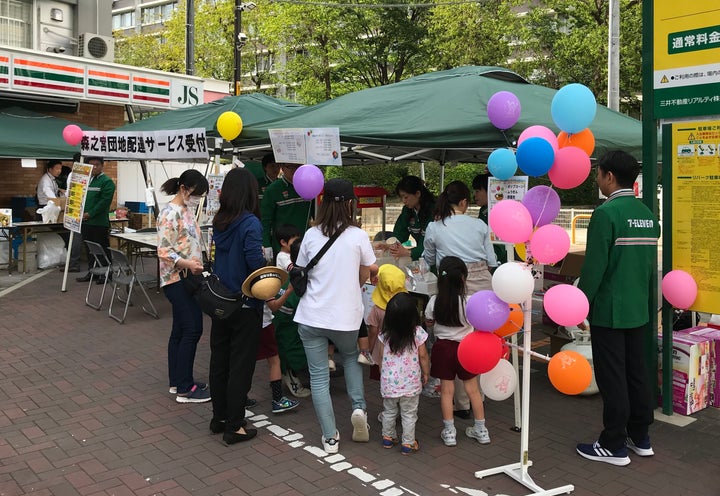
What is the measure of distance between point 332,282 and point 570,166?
1629 millimetres

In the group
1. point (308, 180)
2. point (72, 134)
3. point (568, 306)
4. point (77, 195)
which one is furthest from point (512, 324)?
point (72, 134)

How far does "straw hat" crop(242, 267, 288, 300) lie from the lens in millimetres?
4102

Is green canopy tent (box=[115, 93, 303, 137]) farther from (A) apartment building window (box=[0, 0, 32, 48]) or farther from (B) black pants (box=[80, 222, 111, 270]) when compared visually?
(A) apartment building window (box=[0, 0, 32, 48])

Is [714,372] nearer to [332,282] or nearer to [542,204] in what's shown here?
[542,204]

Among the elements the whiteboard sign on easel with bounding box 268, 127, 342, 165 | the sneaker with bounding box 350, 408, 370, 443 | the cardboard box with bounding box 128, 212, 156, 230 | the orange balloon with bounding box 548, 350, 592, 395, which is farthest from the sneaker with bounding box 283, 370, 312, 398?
the cardboard box with bounding box 128, 212, 156, 230

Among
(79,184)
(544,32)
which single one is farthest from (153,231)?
(544,32)

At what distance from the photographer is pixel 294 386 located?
5391 millimetres

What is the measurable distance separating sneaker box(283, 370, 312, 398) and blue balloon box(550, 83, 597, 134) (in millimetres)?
2953

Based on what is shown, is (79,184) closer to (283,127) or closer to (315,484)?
(283,127)

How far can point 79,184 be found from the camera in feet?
31.6

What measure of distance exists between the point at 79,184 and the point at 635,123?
7678 mm

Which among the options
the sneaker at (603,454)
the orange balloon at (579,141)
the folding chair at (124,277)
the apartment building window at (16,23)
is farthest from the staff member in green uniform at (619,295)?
the apartment building window at (16,23)

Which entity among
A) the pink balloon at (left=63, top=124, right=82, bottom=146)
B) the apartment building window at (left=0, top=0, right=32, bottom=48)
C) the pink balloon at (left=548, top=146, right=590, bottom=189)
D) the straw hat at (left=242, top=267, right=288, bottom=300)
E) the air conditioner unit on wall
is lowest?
the straw hat at (left=242, top=267, right=288, bottom=300)

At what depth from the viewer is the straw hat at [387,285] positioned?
457 centimetres
